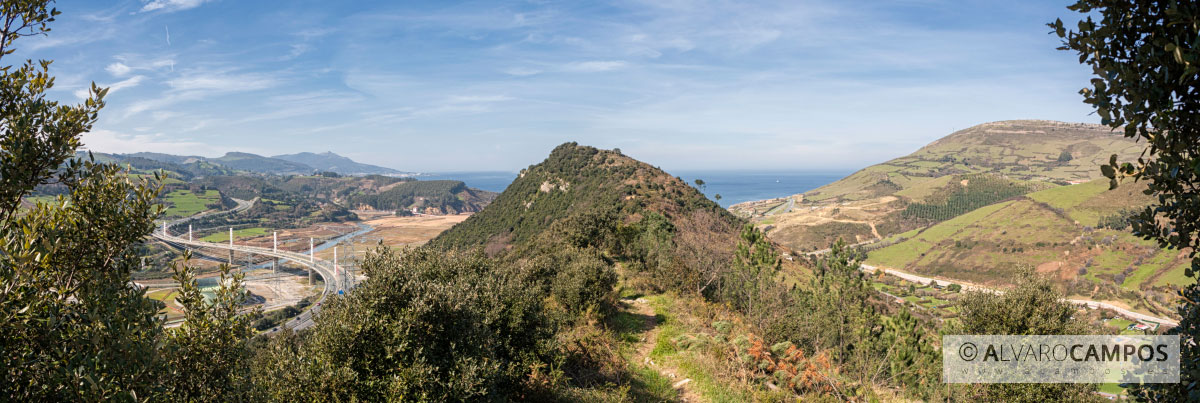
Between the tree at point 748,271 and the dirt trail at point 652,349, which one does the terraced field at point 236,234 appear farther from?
the tree at point 748,271

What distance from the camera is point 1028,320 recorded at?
39.8ft

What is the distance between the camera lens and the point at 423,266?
341 inches

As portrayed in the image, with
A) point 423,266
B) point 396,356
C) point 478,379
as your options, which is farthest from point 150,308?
point 423,266

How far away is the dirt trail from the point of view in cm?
1138

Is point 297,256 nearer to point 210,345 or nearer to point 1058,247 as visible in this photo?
point 210,345

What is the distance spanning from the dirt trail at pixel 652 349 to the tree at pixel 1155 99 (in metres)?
9.08

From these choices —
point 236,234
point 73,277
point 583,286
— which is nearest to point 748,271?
point 583,286

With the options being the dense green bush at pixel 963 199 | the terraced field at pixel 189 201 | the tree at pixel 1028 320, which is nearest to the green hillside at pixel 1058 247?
the dense green bush at pixel 963 199

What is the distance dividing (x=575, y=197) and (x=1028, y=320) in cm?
5998

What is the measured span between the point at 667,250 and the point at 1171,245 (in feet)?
69.9

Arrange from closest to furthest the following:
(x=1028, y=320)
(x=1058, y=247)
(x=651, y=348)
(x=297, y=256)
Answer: (x=1028, y=320) < (x=651, y=348) < (x=297, y=256) < (x=1058, y=247)

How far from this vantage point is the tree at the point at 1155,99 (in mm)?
2822

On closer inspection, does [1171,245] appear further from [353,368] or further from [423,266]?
[423,266]

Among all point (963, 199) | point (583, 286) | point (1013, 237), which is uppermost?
point (963, 199)
